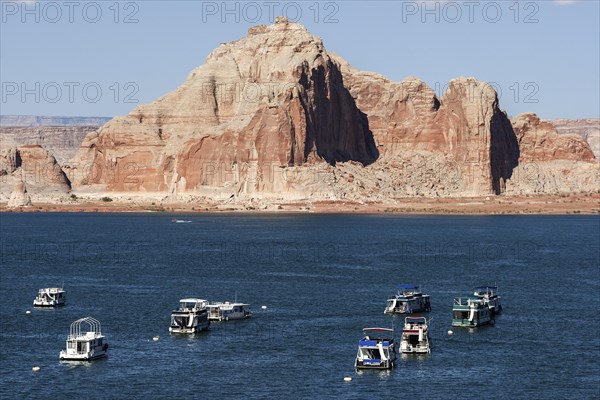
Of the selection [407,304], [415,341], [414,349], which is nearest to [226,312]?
[407,304]

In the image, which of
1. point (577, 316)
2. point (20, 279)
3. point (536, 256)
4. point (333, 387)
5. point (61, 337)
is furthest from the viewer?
point (536, 256)

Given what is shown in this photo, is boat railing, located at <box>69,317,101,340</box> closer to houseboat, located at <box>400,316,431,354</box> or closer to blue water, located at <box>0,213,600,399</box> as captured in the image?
blue water, located at <box>0,213,600,399</box>

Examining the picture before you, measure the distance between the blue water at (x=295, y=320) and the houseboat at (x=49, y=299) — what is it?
1.62 meters

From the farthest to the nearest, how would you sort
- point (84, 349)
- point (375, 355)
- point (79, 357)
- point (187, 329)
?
point (187, 329), point (84, 349), point (79, 357), point (375, 355)

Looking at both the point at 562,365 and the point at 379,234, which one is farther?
the point at 379,234

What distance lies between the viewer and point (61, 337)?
76.0 m

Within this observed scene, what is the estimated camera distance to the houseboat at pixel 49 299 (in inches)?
3583

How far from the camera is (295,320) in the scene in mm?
84125

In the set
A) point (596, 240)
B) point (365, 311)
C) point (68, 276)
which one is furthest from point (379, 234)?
point (365, 311)

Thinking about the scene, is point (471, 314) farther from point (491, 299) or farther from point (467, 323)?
point (491, 299)

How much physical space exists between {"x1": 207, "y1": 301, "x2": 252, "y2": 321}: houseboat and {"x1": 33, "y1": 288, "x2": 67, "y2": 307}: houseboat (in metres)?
14.0

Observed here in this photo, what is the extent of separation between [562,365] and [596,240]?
11064 centimetres

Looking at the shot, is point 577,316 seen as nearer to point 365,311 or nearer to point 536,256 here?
point 365,311

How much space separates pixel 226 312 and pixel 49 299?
52.1ft
